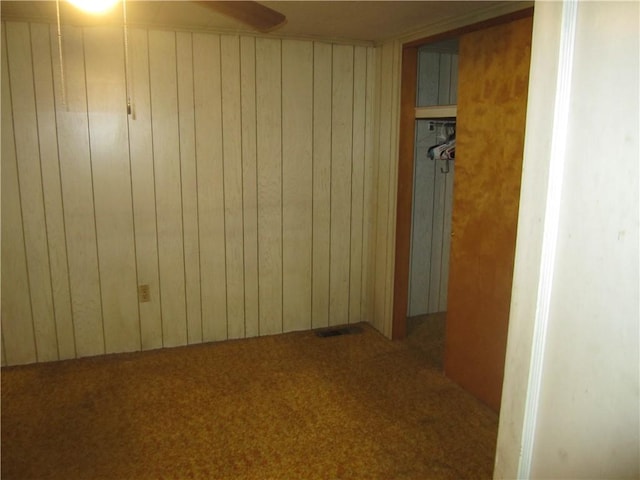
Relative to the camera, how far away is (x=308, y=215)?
3.87 meters

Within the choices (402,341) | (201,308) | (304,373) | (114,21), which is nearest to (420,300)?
(402,341)

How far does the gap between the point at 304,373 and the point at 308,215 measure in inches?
45.7

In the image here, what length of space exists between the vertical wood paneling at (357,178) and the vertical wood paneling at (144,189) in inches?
56.4

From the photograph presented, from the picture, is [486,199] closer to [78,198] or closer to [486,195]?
[486,195]

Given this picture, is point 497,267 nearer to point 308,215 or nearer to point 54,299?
point 308,215

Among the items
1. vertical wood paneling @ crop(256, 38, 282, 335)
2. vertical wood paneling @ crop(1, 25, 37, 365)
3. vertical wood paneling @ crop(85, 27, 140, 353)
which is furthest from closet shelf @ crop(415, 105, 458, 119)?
vertical wood paneling @ crop(1, 25, 37, 365)

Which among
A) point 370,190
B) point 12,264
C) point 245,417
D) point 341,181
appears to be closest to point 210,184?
point 341,181

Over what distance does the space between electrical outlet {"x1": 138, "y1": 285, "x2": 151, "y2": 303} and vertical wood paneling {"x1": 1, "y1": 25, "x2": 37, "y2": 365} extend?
667mm

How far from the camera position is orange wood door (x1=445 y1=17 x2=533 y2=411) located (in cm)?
264

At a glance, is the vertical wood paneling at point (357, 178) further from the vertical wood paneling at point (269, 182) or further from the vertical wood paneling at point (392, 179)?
the vertical wood paneling at point (269, 182)

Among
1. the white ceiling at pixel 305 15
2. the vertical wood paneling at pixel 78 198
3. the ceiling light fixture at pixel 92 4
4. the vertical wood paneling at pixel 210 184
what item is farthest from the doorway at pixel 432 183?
the ceiling light fixture at pixel 92 4

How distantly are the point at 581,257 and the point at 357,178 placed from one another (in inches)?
122

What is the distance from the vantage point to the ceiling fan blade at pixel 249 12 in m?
1.78

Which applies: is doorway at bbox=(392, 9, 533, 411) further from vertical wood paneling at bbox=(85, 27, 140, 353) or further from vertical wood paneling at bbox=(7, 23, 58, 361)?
vertical wood paneling at bbox=(7, 23, 58, 361)
